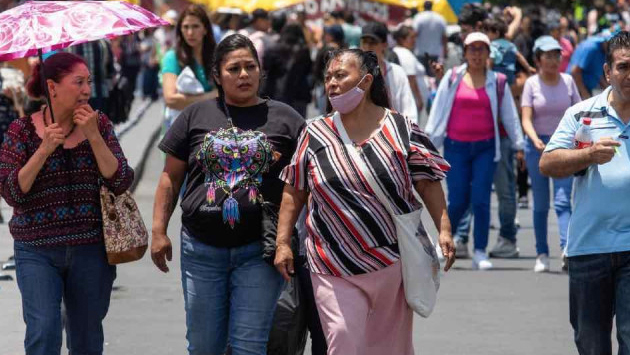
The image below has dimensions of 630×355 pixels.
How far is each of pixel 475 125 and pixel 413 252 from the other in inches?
211

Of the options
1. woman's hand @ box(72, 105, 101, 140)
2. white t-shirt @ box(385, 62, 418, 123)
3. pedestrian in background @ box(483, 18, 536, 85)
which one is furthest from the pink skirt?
pedestrian in background @ box(483, 18, 536, 85)

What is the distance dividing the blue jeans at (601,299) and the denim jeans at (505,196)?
19.1 feet

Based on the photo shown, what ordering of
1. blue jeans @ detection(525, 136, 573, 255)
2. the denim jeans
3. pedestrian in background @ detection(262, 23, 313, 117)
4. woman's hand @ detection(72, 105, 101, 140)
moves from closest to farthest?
1. woman's hand @ detection(72, 105, 101, 140)
2. blue jeans @ detection(525, 136, 573, 255)
3. the denim jeans
4. pedestrian in background @ detection(262, 23, 313, 117)

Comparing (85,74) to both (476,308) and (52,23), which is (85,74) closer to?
(52,23)

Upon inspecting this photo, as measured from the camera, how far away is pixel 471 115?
1152 cm

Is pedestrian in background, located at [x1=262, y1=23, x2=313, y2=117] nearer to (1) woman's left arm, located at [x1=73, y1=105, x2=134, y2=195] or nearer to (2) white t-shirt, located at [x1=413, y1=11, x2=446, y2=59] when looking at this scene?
(2) white t-shirt, located at [x1=413, y1=11, x2=446, y2=59]

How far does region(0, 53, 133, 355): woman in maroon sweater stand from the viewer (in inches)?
254

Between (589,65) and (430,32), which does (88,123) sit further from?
(430,32)

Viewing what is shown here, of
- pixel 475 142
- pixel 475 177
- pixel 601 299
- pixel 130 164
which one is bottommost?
pixel 130 164

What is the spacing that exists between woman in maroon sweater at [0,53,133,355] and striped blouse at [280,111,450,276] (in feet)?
2.72

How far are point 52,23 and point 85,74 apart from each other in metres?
0.26

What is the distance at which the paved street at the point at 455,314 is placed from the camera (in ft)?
28.6

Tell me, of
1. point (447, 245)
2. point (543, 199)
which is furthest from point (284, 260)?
point (543, 199)

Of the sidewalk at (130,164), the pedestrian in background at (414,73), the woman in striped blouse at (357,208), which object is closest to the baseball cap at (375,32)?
the pedestrian in background at (414,73)
